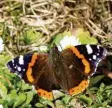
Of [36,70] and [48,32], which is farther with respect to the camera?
[48,32]

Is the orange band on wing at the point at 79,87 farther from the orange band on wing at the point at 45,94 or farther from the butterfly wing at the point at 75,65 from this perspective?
the orange band on wing at the point at 45,94

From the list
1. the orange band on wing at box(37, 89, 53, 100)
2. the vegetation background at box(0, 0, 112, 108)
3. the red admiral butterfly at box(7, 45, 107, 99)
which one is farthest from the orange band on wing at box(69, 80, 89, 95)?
the vegetation background at box(0, 0, 112, 108)

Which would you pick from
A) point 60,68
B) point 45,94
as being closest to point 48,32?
point 60,68

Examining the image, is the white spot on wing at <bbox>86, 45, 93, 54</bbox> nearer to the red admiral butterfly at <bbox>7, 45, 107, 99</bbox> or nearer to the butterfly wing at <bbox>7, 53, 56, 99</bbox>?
the red admiral butterfly at <bbox>7, 45, 107, 99</bbox>

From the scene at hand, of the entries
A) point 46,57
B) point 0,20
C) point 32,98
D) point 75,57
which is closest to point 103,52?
point 75,57

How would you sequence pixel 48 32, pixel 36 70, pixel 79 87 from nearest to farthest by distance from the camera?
1. pixel 79 87
2. pixel 36 70
3. pixel 48 32

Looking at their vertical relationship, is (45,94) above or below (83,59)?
below

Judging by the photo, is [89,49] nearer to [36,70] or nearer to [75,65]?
[75,65]
